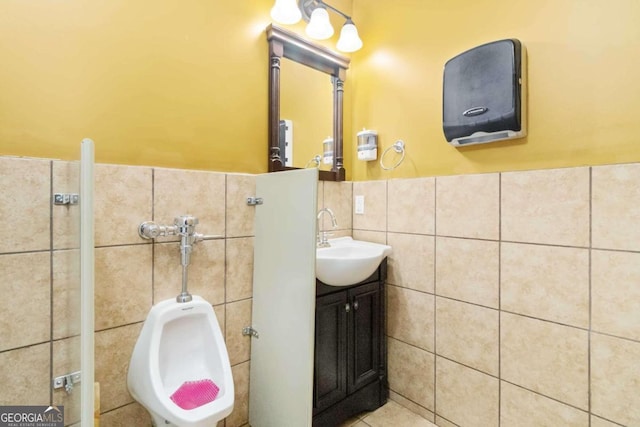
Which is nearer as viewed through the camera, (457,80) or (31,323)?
(31,323)

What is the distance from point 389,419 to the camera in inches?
66.0

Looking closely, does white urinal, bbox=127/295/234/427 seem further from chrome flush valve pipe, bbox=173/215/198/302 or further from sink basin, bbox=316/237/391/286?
sink basin, bbox=316/237/391/286

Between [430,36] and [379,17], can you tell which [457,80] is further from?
[379,17]

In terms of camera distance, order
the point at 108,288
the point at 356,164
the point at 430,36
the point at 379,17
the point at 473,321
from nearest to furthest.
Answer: the point at 108,288, the point at 473,321, the point at 430,36, the point at 379,17, the point at 356,164

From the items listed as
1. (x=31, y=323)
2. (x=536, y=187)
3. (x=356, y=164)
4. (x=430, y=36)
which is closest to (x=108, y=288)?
(x=31, y=323)

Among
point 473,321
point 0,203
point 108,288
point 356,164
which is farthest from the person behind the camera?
point 356,164

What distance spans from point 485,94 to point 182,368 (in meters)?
1.78

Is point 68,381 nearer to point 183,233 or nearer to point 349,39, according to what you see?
point 183,233

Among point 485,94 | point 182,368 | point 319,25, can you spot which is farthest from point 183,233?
point 485,94

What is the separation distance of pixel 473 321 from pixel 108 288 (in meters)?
1.59

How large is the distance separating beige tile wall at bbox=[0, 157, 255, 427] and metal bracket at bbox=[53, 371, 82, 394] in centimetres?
2

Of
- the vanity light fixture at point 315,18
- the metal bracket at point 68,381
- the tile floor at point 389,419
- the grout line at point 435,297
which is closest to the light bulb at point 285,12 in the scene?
the vanity light fixture at point 315,18

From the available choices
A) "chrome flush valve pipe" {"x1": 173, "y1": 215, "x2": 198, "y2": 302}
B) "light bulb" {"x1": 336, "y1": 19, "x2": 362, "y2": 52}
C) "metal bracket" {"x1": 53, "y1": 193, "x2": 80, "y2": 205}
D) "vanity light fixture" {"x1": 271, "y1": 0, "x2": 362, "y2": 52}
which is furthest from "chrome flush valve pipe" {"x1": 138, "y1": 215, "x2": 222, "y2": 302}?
"light bulb" {"x1": 336, "y1": 19, "x2": 362, "y2": 52}

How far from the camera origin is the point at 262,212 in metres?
1.52
